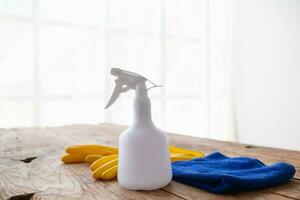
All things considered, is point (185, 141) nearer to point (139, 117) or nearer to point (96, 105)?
point (139, 117)

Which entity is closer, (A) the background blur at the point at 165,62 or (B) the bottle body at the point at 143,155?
(B) the bottle body at the point at 143,155

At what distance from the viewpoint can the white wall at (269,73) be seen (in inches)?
127

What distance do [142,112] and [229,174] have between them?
190 mm

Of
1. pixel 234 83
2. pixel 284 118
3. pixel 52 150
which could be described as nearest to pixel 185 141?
pixel 52 150

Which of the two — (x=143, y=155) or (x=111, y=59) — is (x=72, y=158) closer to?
(x=143, y=155)

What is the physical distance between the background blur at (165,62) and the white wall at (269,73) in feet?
0.04

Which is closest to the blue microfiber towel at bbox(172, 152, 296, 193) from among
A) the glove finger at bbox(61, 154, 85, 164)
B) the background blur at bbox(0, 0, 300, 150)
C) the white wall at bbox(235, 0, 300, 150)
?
the glove finger at bbox(61, 154, 85, 164)

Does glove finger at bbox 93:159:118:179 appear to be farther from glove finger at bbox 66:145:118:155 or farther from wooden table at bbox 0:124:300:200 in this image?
glove finger at bbox 66:145:118:155

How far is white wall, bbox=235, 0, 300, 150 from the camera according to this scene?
3.23m

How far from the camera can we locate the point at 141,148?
1.54 ft

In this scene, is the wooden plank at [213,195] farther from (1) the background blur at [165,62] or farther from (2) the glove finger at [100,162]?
(1) the background blur at [165,62]

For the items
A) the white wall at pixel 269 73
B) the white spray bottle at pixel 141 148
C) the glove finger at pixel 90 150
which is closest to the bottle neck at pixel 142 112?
the white spray bottle at pixel 141 148

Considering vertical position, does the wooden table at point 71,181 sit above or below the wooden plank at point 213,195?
below

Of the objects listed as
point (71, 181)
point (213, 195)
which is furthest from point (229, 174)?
point (71, 181)
